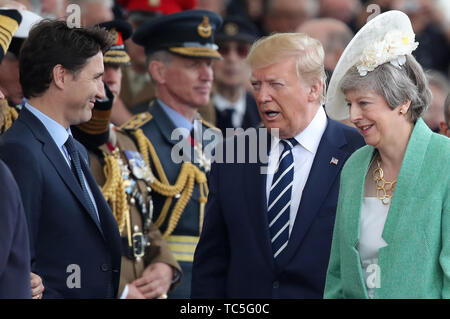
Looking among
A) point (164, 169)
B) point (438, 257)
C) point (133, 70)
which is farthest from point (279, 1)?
point (438, 257)

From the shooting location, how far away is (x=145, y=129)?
6.01m

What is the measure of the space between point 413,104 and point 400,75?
13cm

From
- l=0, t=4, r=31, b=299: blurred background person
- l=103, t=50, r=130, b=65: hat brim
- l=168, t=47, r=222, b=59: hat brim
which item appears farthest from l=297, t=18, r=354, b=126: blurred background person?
l=0, t=4, r=31, b=299: blurred background person

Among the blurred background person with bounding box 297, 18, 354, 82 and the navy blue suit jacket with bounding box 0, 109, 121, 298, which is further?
the blurred background person with bounding box 297, 18, 354, 82

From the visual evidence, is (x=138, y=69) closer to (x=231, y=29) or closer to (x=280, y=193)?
(x=231, y=29)

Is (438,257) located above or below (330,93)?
below

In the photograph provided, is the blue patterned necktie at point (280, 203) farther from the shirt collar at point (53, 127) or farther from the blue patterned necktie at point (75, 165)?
the shirt collar at point (53, 127)

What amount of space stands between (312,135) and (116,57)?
1500mm

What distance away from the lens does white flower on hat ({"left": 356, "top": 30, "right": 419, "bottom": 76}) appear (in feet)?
12.9

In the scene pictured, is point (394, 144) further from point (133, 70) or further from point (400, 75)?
point (133, 70)

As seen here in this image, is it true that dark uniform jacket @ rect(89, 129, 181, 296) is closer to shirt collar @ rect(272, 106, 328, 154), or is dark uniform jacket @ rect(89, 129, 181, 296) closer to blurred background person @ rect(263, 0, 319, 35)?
shirt collar @ rect(272, 106, 328, 154)

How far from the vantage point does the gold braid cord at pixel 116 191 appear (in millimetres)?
5312

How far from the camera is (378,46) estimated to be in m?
3.93

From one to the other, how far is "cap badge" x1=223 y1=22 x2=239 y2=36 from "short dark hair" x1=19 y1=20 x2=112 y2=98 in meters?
4.00
